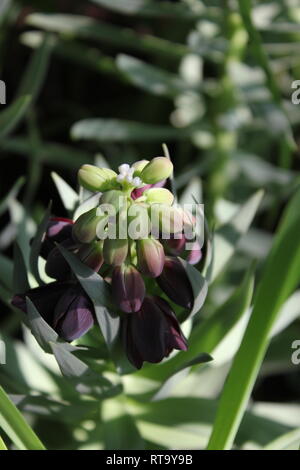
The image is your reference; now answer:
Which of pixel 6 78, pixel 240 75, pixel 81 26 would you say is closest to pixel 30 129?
pixel 81 26

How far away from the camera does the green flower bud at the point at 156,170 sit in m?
0.67

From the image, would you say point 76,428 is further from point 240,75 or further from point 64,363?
point 240,75

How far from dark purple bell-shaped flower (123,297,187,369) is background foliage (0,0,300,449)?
4 cm

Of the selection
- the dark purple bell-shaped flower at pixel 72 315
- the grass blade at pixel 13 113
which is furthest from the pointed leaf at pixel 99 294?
the grass blade at pixel 13 113

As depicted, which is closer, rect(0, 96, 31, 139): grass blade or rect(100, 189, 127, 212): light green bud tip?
rect(100, 189, 127, 212): light green bud tip

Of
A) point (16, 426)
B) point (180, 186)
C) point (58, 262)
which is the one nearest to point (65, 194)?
point (58, 262)

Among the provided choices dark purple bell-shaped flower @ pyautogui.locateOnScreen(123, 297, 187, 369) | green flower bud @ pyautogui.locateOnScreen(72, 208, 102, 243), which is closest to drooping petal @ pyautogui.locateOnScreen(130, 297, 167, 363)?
dark purple bell-shaped flower @ pyautogui.locateOnScreen(123, 297, 187, 369)

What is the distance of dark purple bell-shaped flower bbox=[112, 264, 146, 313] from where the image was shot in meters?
0.69

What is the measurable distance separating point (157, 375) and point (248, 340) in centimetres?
21

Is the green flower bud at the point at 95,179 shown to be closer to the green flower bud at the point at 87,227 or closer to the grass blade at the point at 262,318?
the green flower bud at the point at 87,227

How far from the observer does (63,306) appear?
702 mm

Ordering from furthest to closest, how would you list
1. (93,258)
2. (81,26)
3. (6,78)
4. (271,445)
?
(6,78) → (81,26) → (271,445) → (93,258)

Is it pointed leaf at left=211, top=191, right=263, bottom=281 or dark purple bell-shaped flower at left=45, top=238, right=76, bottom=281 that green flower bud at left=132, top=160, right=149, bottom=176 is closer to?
dark purple bell-shaped flower at left=45, top=238, right=76, bottom=281
